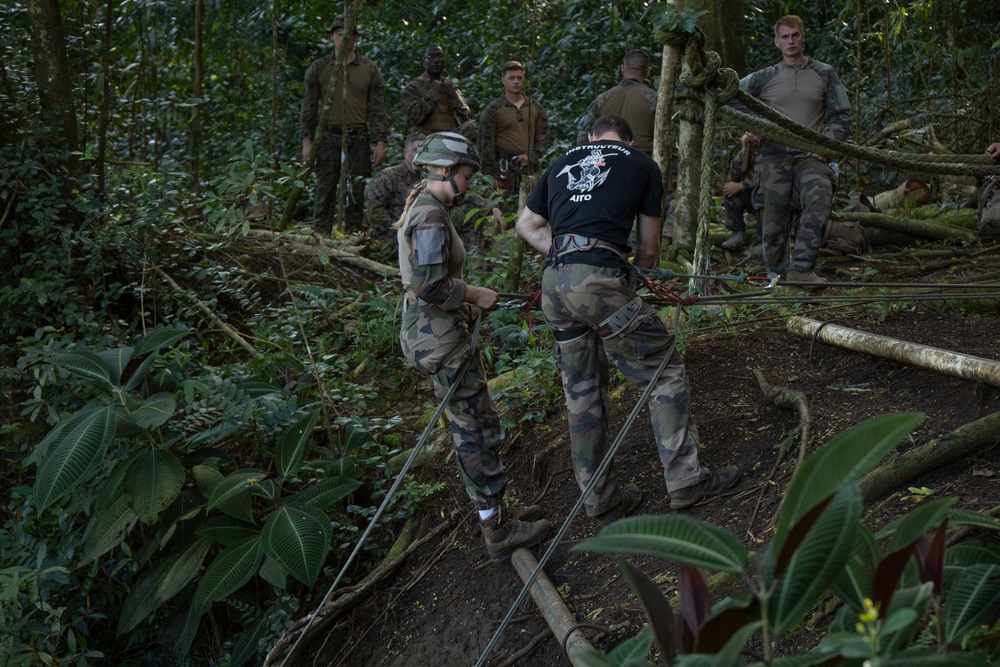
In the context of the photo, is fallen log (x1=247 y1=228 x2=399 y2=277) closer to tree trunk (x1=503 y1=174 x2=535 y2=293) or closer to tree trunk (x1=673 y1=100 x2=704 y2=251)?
tree trunk (x1=503 y1=174 x2=535 y2=293)

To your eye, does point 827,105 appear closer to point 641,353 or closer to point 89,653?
point 641,353

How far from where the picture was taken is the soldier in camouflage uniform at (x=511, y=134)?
1011cm

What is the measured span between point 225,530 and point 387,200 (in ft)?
16.7

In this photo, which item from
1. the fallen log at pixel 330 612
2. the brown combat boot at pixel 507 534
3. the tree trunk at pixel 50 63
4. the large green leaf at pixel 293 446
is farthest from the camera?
the tree trunk at pixel 50 63

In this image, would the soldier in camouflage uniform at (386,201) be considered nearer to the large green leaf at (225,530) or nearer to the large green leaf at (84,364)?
the large green leaf at (84,364)

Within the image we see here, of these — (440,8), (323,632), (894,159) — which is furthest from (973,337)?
(440,8)

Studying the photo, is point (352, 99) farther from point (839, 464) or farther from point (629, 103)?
point (839, 464)

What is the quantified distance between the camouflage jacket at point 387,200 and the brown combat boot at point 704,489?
5.92m

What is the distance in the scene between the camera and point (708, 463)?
16.1 ft

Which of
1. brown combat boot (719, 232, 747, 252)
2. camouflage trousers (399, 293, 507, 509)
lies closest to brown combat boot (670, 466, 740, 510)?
camouflage trousers (399, 293, 507, 509)

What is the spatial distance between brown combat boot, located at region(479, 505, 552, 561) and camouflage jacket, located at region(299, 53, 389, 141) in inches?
243

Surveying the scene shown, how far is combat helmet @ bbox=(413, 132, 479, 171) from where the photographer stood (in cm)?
463

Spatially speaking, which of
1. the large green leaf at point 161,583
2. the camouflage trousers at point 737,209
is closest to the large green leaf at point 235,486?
the large green leaf at point 161,583

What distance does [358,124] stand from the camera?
34.2 feet
